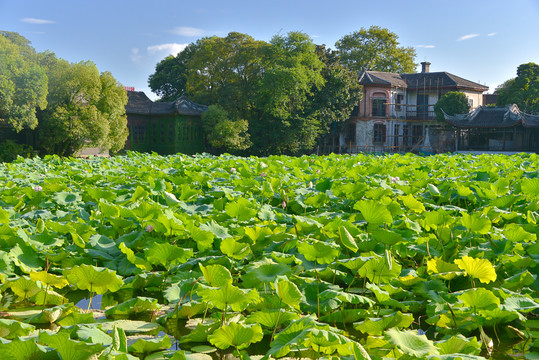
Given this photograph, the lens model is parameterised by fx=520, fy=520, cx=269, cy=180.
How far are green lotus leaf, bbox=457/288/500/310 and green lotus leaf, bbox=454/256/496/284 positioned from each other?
0.57 ft

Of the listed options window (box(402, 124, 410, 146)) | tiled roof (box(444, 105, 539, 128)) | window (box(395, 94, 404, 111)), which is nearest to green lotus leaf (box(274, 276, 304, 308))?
tiled roof (box(444, 105, 539, 128))

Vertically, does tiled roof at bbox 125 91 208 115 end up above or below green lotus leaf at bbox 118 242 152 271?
above

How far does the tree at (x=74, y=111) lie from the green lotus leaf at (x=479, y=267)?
69.3 ft

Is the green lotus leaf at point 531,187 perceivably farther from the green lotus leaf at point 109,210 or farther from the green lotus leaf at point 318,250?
the green lotus leaf at point 109,210

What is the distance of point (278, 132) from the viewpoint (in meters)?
29.4

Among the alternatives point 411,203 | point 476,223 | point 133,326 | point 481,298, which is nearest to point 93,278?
point 133,326

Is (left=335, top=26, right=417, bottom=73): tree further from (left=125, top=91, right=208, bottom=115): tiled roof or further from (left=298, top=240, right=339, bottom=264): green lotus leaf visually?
(left=298, top=240, right=339, bottom=264): green lotus leaf

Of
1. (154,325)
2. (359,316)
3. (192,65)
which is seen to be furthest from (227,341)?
(192,65)

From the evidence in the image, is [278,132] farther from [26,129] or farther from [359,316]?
[359,316]

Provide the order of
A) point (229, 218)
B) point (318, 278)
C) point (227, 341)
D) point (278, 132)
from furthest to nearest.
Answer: point (278, 132) → point (229, 218) → point (318, 278) → point (227, 341)

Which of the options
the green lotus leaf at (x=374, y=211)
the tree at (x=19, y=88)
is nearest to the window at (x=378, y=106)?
the tree at (x=19, y=88)

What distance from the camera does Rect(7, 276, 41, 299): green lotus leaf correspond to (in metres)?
2.35

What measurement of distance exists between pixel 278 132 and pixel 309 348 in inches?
1089

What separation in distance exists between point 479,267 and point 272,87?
85.2 feet
